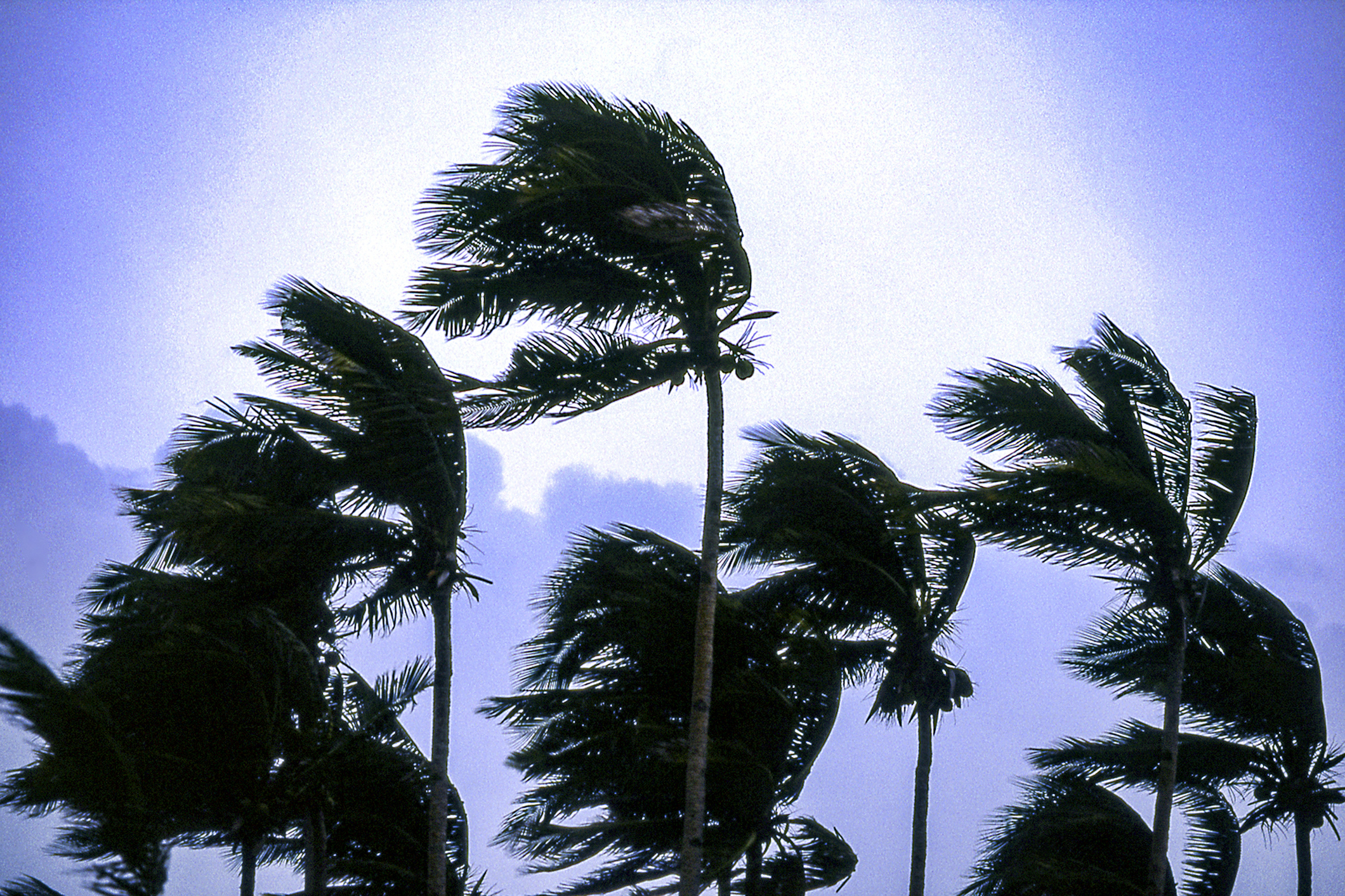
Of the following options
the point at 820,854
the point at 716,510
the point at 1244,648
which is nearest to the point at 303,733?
the point at 716,510

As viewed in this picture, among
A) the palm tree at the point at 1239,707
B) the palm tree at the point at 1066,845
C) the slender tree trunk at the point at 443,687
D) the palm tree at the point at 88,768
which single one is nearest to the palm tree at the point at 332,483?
the slender tree trunk at the point at 443,687

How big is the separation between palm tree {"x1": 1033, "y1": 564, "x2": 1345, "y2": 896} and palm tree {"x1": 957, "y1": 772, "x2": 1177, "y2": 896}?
0.91 m

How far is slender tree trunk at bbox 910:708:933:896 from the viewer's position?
1065 centimetres

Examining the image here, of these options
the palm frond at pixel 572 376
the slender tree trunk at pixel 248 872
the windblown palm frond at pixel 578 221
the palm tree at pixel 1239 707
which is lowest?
the slender tree trunk at pixel 248 872

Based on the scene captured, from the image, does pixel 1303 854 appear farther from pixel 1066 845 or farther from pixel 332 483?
pixel 332 483

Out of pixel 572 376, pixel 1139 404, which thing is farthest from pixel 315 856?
pixel 1139 404

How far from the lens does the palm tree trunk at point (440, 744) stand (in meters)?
9.59

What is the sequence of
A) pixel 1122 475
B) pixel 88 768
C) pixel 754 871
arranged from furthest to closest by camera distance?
pixel 754 871
pixel 1122 475
pixel 88 768

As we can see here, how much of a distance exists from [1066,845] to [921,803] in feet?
4.93

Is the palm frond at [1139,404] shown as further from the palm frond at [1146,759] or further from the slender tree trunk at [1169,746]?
the palm frond at [1146,759]

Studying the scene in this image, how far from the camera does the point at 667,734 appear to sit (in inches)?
387

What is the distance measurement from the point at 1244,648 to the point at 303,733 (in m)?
9.14

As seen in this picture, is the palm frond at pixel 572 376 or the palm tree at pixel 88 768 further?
the palm frond at pixel 572 376

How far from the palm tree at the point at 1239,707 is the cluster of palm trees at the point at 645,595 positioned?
33 millimetres
